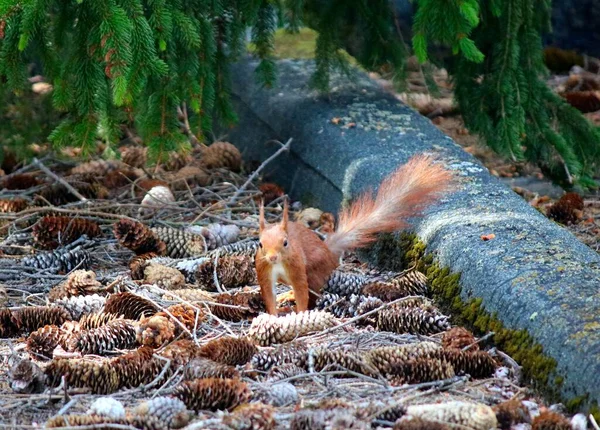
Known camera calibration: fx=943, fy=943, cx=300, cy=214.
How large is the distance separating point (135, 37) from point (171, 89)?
59 cm

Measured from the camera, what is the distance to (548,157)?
4844 mm

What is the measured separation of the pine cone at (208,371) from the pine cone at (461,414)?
533mm

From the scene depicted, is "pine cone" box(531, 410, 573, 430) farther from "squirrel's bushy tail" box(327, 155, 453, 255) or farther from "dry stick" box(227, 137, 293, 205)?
"dry stick" box(227, 137, 293, 205)

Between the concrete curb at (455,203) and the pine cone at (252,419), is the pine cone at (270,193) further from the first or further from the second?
the pine cone at (252,419)

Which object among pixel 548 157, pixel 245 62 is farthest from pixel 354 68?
pixel 548 157

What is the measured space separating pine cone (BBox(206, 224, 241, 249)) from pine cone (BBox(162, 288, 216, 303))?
A: 0.73m

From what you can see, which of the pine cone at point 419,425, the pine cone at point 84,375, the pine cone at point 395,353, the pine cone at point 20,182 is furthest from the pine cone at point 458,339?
the pine cone at point 20,182

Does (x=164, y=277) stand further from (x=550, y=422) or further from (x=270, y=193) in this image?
(x=550, y=422)

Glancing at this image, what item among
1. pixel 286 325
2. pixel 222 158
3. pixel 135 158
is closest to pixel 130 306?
pixel 286 325

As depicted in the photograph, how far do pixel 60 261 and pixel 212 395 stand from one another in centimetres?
159

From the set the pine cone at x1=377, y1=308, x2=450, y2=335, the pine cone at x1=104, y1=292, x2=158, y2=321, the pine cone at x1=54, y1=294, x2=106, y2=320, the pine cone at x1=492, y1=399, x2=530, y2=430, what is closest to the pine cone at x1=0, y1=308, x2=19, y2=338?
the pine cone at x1=54, y1=294, x2=106, y2=320

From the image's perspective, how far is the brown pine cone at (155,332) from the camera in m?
2.89

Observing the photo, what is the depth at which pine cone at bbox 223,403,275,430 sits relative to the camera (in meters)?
2.21

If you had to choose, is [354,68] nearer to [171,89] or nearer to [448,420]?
[171,89]
